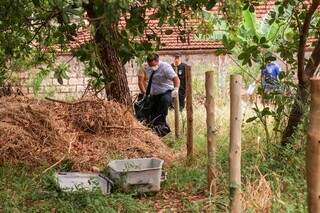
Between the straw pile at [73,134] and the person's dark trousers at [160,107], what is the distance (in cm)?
136

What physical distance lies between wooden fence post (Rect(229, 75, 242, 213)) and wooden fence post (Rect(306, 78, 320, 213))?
1768 mm

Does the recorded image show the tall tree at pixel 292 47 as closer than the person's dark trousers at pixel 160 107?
Yes

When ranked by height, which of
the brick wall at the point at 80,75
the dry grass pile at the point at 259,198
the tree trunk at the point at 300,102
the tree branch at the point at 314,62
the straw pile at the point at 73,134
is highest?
the tree branch at the point at 314,62

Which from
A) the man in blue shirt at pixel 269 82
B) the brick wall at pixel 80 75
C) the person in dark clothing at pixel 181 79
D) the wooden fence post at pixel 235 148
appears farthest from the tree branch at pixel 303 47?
the brick wall at pixel 80 75

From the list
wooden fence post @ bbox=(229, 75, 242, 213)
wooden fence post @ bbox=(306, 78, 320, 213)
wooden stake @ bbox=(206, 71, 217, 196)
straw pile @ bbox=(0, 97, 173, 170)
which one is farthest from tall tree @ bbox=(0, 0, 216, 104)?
straw pile @ bbox=(0, 97, 173, 170)

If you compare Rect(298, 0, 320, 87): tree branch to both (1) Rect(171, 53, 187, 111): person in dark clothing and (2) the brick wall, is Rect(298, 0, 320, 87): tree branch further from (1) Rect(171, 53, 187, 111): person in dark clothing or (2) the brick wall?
(2) the brick wall

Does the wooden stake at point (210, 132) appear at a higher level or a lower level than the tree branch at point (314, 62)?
lower

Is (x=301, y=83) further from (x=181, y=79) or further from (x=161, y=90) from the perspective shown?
(x=181, y=79)

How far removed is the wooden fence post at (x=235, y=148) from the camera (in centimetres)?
456

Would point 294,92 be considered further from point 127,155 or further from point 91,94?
point 91,94

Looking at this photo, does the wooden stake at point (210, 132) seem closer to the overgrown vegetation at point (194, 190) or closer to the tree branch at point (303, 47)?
the overgrown vegetation at point (194, 190)

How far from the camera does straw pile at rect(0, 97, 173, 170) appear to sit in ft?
25.3

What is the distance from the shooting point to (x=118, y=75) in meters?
9.32

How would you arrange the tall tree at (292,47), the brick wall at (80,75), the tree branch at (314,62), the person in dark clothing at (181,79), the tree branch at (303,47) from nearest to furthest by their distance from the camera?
the tall tree at (292,47) < the tree branch at (303,47) < the tree branch at (314,62) < the person in dark clothing at (181,79) < the brick wall at (80,75)
